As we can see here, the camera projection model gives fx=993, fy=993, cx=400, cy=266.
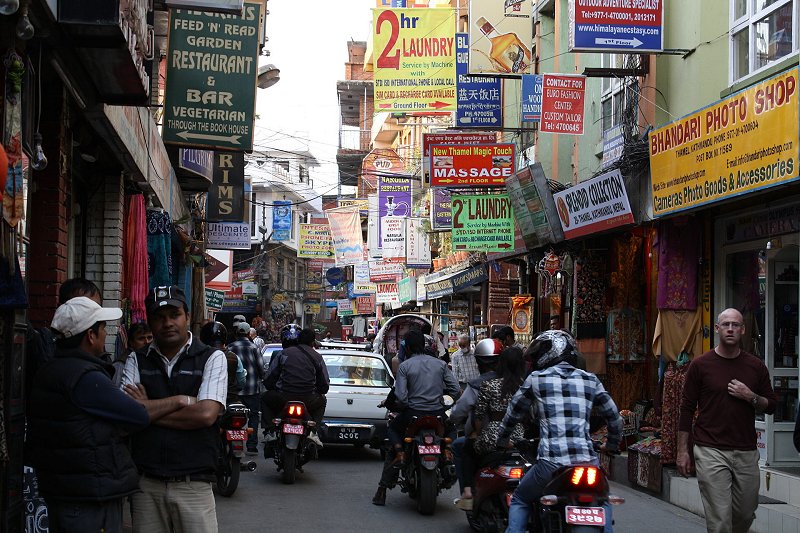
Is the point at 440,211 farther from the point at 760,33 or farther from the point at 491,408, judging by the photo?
the point at 491,408

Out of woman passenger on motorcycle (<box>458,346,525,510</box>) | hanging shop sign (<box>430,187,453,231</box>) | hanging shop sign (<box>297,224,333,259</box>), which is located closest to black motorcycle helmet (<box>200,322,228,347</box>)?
woman passenger on motorcycle (<box>458,346,525,510</box>)

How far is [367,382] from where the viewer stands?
15438 mm

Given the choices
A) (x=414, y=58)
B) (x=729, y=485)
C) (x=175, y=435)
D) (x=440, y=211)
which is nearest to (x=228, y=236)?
(x=440, y=211)

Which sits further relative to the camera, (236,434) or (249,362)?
(249,362)

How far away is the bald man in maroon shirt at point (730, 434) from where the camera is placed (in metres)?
7.38

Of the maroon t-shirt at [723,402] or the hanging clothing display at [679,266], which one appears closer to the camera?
the maroon t-shirt at [723,402]

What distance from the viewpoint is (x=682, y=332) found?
→ 13.0 meters

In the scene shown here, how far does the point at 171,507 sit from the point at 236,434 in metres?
5.56

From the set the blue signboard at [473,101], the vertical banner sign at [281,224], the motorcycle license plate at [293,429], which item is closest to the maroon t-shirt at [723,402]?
the motorcycle license plate at [293,429]

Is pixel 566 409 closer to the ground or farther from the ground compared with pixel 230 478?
farther from the ground

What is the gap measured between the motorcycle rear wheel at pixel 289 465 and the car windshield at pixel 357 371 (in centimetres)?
295

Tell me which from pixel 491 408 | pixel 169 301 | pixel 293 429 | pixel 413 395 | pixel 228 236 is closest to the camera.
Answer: pixel 169 301

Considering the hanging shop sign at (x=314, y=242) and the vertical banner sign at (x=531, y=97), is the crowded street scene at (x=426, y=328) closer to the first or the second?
the vertical banner sign at (x=531, y=97)

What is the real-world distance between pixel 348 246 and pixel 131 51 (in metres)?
33.0
